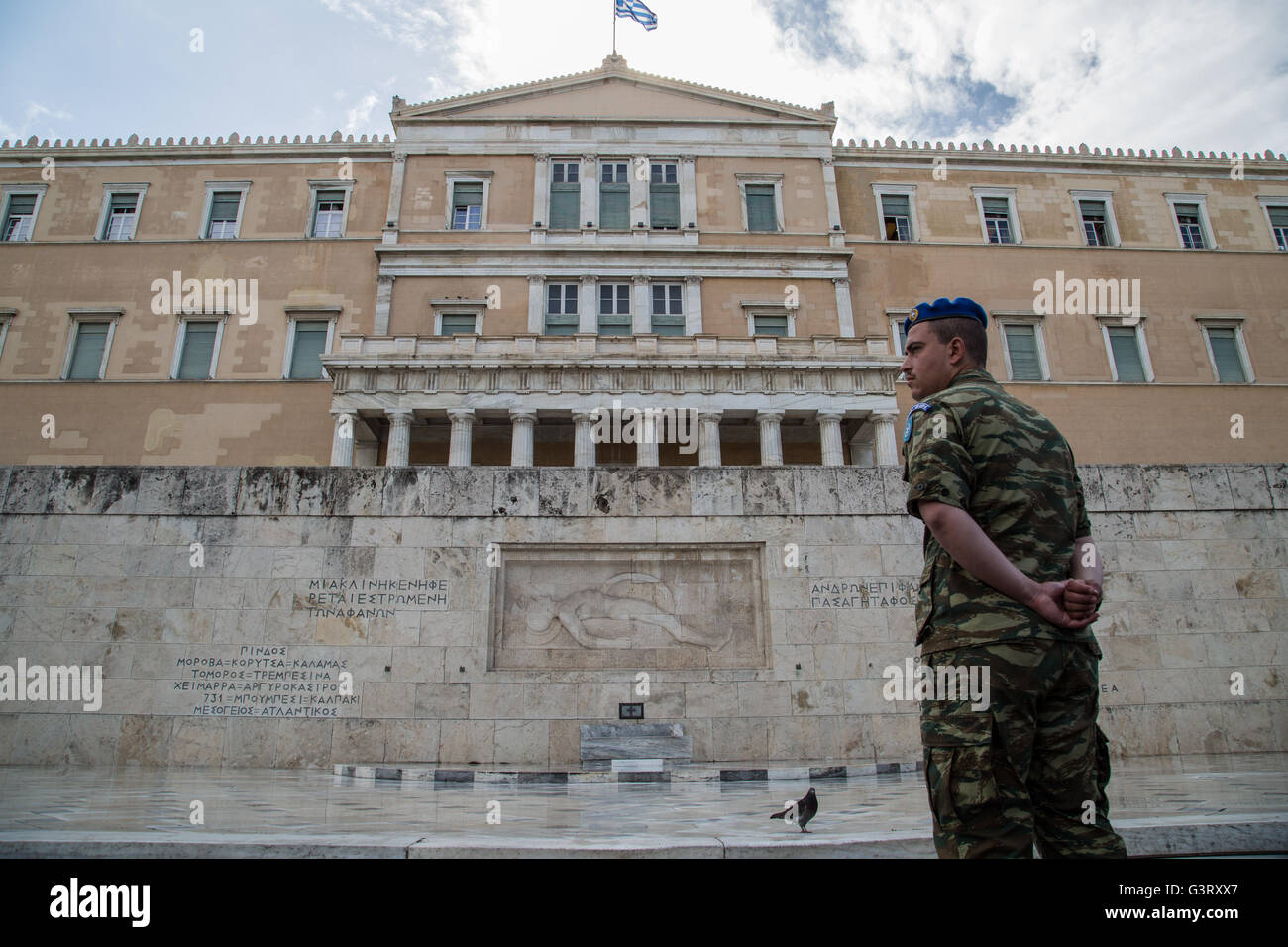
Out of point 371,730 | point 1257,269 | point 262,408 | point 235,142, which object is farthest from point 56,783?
point 1257,269

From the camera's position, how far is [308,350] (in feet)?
105

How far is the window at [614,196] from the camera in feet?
112

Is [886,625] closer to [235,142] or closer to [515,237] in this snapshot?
[515,237]

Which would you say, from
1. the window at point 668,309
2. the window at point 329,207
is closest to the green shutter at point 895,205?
the window at point 668,309

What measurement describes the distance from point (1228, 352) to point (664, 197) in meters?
25.6

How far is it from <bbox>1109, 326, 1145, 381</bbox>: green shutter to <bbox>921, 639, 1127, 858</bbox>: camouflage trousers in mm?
36144

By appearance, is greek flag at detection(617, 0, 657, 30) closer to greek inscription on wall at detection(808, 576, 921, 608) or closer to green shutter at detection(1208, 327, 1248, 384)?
green shutter at detection(1208, 327, 1248, 384)

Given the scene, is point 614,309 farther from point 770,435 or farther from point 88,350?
point 88,350

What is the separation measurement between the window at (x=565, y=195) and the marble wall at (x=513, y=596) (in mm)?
26420

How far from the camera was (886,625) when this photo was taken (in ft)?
30.2

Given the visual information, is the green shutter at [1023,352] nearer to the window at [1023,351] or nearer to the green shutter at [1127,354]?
the window at [1023,351]

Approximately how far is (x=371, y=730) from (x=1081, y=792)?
304 inches

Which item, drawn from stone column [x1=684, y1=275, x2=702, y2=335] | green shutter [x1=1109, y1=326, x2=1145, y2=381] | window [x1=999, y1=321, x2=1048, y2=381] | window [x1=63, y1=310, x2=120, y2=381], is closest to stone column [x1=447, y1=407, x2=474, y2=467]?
stone column [x1=684, y1=275, x2=702, y2=335]
